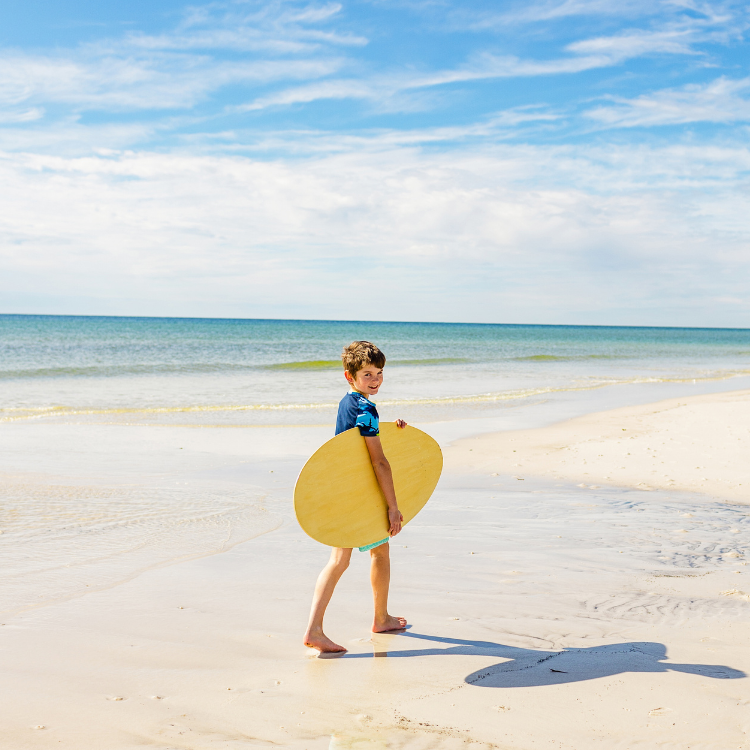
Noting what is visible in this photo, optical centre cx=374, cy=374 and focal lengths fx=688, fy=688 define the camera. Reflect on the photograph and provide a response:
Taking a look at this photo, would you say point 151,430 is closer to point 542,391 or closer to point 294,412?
point 294,412

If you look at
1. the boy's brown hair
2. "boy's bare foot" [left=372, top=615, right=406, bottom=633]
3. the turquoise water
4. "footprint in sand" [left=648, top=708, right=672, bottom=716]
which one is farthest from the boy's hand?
the turquoise water

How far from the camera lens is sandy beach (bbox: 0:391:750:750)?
269 cm

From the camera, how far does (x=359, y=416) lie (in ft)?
11.1

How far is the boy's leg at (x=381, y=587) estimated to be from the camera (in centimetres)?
364

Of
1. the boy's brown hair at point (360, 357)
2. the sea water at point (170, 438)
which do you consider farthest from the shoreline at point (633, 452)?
the boy's brown hair at point (360, 357)

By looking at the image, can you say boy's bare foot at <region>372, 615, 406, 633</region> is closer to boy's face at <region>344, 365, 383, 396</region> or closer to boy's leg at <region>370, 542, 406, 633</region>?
boy's leg at <region>370, 542, 406, 633</region>

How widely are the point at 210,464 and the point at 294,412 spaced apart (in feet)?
20.8

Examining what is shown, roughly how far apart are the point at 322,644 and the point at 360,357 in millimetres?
1429

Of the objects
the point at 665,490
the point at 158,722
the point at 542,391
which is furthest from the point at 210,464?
the point at 542,391

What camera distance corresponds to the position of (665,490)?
24.2ft

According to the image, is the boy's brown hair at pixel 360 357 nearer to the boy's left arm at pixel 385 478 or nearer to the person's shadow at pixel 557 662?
the boy's left arm at pixel 385 478

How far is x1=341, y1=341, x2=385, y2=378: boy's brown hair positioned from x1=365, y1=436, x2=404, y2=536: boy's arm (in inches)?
14.0

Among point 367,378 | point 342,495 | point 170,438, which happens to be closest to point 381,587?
point 342,495

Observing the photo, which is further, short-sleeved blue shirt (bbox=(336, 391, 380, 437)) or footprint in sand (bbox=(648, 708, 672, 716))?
short-sleeved blue shirt (bbox=(336, 391, 380, 437))
